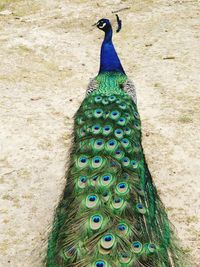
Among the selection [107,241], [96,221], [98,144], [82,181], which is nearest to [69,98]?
[98,144]

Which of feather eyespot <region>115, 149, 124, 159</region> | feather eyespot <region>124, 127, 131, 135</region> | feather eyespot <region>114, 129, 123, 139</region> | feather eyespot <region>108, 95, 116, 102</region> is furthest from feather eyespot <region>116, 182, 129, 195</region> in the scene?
feather eyespot <region>108, 95, 116, 102</region>

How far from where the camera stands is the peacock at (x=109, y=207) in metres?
2.38

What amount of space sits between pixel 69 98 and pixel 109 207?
4.31 m

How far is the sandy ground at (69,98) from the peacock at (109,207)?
371 millimetres

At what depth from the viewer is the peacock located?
2.38 m

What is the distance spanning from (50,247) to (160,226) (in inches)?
32.9

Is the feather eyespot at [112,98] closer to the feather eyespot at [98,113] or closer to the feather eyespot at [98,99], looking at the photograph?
the feather eyespot at [98,99]

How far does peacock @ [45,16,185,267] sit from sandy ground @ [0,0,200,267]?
37 cm

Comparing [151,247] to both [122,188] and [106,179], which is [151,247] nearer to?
[122,188]

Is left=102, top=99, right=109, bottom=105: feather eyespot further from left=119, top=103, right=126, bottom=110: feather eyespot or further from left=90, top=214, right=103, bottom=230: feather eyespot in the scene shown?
left=90, top=214, right=103, bottom=230: feather eyespot

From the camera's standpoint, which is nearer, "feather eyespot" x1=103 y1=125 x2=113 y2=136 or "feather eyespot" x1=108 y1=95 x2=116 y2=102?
"feather eyespot" x1=103 y1=125 x2=113 y2=136

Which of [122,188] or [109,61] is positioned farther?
[109,61]

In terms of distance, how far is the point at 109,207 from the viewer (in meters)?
2.70

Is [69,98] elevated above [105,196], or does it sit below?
below
